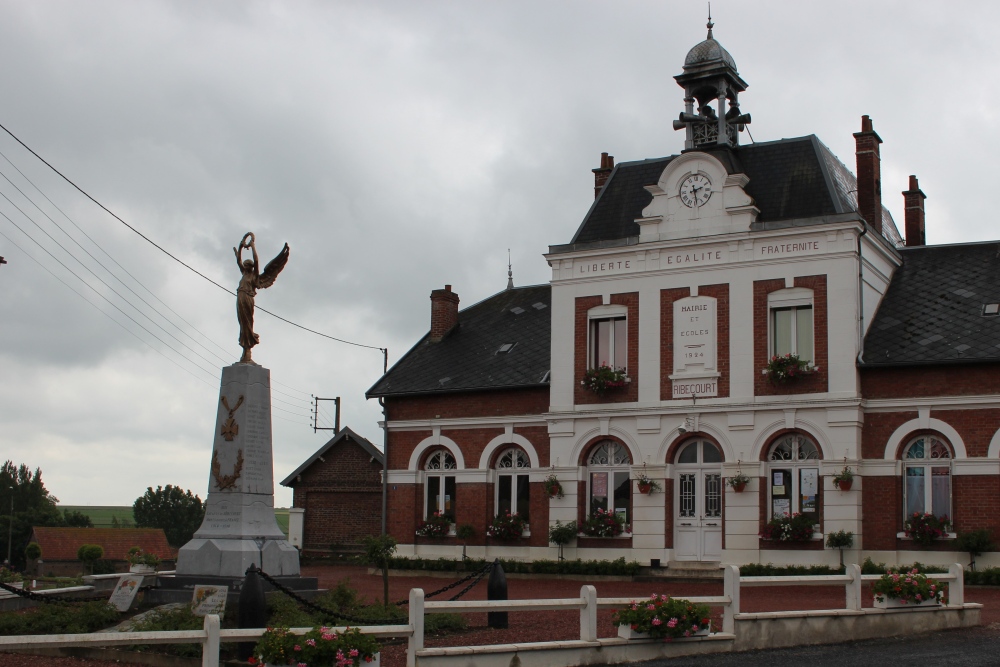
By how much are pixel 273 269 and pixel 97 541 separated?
1115 inches

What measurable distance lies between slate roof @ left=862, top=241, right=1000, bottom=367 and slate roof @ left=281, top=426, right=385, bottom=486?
13.6 metres

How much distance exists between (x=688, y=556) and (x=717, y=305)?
5460 mm

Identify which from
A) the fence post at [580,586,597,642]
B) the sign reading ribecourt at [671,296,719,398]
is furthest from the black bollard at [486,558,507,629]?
the sign reading ribecourt at [671,296,719,398]

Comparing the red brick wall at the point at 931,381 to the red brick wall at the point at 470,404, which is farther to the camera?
the red brick wall at the point at 470,404

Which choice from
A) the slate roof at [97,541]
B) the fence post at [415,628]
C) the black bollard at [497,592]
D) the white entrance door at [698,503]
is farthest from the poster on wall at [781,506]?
the slate roof at [97,541]

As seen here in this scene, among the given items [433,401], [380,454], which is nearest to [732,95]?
[433,401]

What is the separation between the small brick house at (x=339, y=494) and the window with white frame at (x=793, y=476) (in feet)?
37.0

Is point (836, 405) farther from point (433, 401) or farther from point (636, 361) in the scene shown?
point (433, 401)

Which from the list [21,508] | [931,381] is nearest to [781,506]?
[931,381]

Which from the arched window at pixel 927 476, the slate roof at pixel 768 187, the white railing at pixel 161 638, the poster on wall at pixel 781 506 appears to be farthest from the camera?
the slate roof at pixel 768 187

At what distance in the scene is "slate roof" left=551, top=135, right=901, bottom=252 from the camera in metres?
25.7

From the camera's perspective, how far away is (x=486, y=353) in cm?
3056

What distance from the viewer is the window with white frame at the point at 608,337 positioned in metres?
27.0

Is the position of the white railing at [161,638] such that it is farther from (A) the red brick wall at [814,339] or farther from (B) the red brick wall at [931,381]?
(B) the red brick wall at [931,381]
